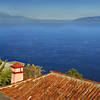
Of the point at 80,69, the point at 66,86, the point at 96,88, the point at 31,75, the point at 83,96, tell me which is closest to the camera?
the point at 83,96

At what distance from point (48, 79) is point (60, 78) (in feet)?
3.00

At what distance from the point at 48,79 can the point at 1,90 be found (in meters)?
3.43

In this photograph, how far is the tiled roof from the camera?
9.83m

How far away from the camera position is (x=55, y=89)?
35.4ft

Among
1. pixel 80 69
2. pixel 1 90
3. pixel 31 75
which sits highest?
pixel 1 90

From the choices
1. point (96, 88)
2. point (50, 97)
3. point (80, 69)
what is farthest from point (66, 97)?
point (80, 69)

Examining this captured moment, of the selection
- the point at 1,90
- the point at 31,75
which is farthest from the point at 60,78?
the point at 31,75

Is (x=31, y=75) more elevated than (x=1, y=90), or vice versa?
(x=1, y=90)

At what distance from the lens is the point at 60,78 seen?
484 inches

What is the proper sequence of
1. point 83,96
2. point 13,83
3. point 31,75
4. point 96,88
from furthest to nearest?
1. point 31,75
2. point 13,83
3. point 96,88
4. point 83,96

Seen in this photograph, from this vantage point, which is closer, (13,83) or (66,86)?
(66,86)

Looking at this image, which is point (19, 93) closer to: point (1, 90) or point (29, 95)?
point (29, 95)

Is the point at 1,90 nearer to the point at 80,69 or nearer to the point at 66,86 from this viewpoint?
the point at 66,86

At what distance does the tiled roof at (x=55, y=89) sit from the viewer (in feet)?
32.2
